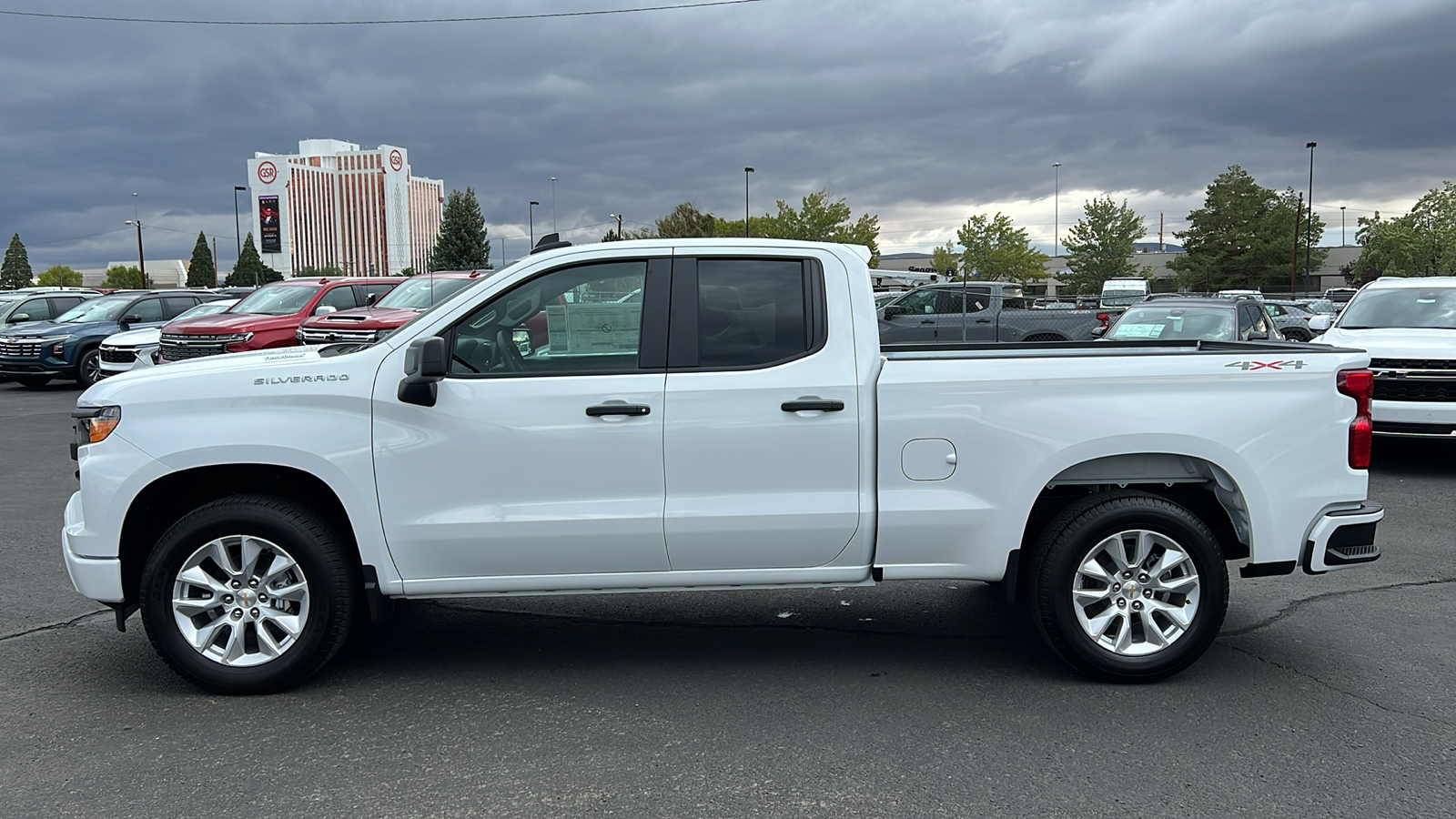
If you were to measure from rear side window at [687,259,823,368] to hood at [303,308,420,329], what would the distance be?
12846mm

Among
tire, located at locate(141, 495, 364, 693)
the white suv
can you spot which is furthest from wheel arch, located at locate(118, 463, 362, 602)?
the white suv

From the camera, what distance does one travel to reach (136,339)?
19125 mm

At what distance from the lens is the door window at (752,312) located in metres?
4.81

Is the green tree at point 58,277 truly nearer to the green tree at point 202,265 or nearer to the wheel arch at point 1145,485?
the green tree at point 202,265

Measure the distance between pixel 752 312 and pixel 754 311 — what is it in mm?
13

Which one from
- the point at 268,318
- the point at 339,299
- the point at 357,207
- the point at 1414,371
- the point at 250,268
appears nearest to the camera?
the point at 1414,371

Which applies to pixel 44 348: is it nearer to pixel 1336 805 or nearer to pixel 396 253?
pixel 1336 805

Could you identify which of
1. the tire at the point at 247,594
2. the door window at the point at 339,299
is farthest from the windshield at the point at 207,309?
the tire at the point at 247,594

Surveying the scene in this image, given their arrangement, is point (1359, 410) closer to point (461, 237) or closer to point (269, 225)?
point (461, 237)

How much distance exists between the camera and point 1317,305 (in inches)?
1539

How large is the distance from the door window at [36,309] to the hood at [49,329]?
2.87 m

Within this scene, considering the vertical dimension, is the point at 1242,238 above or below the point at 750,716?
above

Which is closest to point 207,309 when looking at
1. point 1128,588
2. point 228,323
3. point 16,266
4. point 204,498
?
point 228,323

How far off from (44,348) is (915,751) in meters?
20.7
